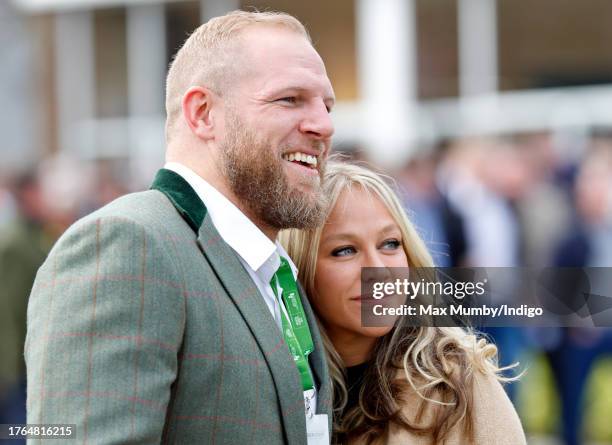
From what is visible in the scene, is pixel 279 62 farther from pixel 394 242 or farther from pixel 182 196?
pixel 394 242

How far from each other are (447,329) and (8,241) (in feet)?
20.0

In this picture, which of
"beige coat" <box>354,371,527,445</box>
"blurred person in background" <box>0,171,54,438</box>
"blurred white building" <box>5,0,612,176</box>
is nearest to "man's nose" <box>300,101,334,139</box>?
"beige coat" <box>354,371,527,445</box>

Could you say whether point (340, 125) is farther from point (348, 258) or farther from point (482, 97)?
point (348, 258)

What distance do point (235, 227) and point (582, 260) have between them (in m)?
5.28

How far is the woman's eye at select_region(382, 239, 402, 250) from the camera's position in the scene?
3.15 metres

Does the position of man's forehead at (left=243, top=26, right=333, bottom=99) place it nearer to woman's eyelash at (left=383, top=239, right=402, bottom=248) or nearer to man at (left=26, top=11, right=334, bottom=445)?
man at (left=26, top=11, right=334, bottom=445)

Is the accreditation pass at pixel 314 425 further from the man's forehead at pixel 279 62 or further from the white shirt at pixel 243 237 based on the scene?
the man's forehead at pixel 279 62

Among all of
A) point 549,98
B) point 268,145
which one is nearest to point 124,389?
point 268,145

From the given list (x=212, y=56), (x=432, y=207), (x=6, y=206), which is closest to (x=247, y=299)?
(x=212, y=56)

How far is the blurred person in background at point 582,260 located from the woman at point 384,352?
469cm

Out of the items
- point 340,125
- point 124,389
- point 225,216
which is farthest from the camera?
point 340,125

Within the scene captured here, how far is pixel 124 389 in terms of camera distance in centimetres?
236

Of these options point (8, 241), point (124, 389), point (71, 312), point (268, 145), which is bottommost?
point (8, 241)

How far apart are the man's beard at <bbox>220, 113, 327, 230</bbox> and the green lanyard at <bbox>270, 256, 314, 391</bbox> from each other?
0.52 ft
